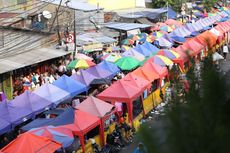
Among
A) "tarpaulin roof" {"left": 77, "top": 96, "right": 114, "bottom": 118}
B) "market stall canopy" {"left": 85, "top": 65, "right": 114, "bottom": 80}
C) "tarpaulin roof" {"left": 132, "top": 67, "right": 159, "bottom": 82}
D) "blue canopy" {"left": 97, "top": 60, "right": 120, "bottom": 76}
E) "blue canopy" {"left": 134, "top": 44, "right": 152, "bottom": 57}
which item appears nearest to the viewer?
"tarpaulin roof" {"left": 77, "top": 96, "right": 114, "bottom": 118}

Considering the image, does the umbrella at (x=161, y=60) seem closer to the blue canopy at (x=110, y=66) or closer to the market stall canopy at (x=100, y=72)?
the blue canopy at (x=110, y=66)

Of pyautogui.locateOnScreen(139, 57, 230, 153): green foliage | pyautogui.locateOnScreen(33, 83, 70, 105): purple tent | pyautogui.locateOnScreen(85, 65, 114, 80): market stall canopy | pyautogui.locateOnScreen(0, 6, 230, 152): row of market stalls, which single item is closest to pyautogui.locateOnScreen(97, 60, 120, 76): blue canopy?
pyautogui.locateOnScreen(0, 6, 230, 152): row of market stalls

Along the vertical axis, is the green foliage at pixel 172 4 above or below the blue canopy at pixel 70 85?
above

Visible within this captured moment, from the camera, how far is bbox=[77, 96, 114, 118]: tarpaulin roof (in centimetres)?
1286

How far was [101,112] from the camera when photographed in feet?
42.4

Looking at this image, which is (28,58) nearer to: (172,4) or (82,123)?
(82,123)

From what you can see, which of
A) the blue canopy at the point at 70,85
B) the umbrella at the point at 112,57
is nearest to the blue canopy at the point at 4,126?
the blue canopy at the point at 70,85

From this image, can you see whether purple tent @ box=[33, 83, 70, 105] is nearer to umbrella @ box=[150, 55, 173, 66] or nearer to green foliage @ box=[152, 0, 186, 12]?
umbrella @ box=[150, 55, 173, 66]

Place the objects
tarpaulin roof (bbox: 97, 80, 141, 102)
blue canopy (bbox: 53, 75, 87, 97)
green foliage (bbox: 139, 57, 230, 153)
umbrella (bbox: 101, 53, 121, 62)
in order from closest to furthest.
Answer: green foliage (bbox: 139, 57, 230, 153) < tarpaulin roof (bbox: 97, 80, 141, 102) < blue canopy (bbox: 53, 75, 87, 97) < umbrella (bbox: 101, 53, 121, 62)

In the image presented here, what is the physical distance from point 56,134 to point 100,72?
7423mm

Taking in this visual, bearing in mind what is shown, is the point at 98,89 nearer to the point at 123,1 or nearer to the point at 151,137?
the point at 151,137

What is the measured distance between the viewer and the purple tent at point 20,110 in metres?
12.3

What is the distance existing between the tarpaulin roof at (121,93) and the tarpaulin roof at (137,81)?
409mm

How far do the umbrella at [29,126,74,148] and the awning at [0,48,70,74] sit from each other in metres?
5.32
